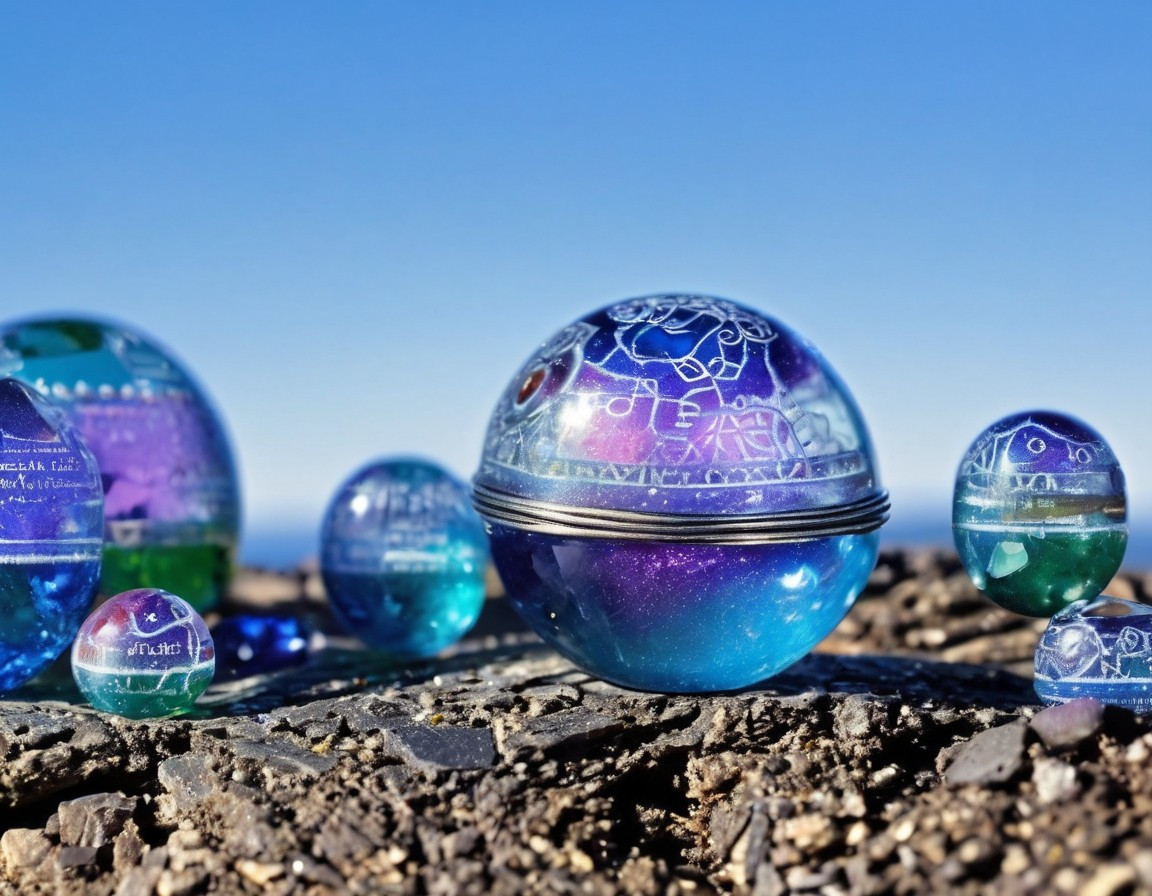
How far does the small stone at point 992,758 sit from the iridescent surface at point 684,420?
1.05 metres

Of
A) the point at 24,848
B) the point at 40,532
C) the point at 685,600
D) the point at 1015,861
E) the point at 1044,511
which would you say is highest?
the point at 1044,511

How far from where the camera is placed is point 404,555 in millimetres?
5977

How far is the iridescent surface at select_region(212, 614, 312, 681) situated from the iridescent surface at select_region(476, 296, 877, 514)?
5.93 feet

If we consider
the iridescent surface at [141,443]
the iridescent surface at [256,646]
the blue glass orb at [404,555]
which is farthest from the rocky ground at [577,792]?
the iridescent surface at [141,443]

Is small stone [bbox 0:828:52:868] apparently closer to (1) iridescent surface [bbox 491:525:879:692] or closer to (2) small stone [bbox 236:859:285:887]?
(2) small stone [bbox 236:859:285:887]

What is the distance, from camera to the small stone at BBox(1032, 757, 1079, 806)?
12.3ft

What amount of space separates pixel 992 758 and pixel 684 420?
5.21 feet

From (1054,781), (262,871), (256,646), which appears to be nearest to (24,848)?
(262,871)

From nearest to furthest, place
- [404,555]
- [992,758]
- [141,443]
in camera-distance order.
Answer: [992,758]
[404,555]
[141,443]

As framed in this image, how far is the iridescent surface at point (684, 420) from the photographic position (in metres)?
4.53

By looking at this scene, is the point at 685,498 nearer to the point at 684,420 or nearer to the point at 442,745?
Result: the point at 684,420

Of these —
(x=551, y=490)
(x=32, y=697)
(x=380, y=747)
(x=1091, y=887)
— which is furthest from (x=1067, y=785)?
(x=32, y=697)

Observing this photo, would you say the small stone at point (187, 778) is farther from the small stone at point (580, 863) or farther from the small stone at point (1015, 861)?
the small stone at point (1015, 861)

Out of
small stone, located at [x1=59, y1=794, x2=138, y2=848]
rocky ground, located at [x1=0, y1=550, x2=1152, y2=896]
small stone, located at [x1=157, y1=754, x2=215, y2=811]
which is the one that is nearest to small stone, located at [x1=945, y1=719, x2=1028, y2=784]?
rocky ground, located at [x1=0, y1=550, x2=1152, y2=896]
